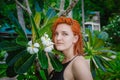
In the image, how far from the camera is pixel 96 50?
10.4ft

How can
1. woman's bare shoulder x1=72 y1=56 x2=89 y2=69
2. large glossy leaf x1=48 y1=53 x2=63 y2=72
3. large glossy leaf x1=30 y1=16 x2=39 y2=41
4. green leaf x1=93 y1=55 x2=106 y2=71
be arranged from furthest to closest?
green leaf x1=93 y1=55 x2=106 y2=71
large glossy leaf x1=30 y1=16 x2=39 y2=41
large glossy leaf x1=48 y1=53 x2=63 y2=72
woman's bare shoulder x1=72 y1=56 x2=89 y2=69

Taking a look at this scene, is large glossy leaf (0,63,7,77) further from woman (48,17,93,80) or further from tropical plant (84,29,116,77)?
woman (48,17,93,80)

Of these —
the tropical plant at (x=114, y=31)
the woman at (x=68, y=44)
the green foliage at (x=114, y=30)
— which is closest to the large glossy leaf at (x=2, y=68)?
the woman at (x=68, y=44)

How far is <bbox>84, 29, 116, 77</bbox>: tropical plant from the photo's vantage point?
2.92 metres

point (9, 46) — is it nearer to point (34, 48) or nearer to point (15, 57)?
point (15, 57)

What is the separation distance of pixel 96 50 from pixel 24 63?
0.91m

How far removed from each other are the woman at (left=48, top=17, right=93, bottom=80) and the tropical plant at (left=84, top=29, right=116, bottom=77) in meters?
0.49

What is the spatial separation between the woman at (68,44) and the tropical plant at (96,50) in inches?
19.2

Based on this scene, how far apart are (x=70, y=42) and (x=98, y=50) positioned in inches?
32.2

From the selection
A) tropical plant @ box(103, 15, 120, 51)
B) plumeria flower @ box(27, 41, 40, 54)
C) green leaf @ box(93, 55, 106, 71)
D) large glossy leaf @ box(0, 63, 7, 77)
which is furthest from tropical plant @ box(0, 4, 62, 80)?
tropical plant @ box(103, 15, 120, 51)

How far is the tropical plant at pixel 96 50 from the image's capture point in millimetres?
2918

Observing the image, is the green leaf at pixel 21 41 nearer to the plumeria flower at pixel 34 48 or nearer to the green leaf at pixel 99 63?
the plumeria flower at pixel 34 48

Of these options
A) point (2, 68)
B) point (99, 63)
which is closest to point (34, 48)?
point (99, 63)

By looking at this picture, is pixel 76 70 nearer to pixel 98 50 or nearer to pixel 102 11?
pixel 98 50
